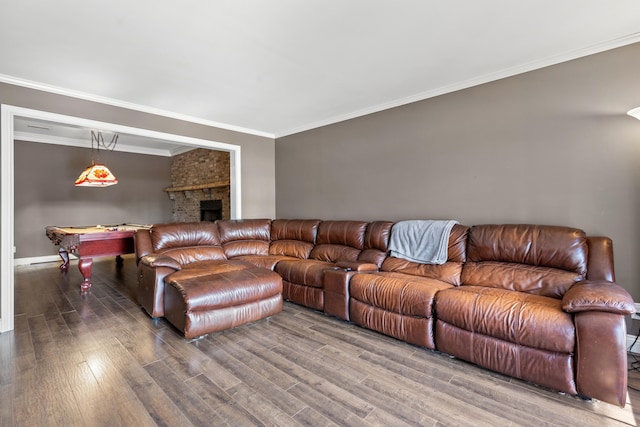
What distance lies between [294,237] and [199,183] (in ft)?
12.4

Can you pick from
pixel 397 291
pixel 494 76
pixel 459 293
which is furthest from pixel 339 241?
pixel 494 76

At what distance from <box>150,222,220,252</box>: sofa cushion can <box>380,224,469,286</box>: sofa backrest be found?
8.44ft

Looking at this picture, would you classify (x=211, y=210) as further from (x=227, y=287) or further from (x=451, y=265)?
(x=451, y=265)

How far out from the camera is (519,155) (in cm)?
287

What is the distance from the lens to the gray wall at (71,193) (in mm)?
6070

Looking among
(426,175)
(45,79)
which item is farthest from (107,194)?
(426,175)

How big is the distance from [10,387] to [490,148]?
4.37 meters

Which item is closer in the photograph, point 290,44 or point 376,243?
point 290,44

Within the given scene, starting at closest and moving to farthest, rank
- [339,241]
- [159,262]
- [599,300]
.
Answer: [599,300] → [159,262] → [339,241]

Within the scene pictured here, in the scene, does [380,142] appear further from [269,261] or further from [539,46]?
[269,261]

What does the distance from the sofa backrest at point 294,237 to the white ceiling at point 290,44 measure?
1832 mm

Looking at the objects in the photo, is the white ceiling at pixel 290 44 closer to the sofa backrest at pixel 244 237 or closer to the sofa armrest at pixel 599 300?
the sofa backrest at pixel 244 237

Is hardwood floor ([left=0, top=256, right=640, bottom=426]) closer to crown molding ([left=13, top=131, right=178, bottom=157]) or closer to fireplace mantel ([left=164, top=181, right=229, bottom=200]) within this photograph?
fireplace mantel ([left=164, top=181, right=229, bottom=200])

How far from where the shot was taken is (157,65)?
2773 mm
